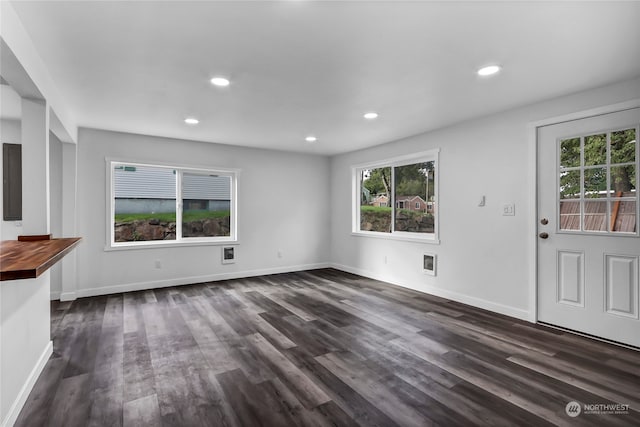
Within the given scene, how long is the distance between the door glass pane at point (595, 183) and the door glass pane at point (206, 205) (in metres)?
4.93

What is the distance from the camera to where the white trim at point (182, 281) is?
4.59 metres

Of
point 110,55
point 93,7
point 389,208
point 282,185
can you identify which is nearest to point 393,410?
point 93,7

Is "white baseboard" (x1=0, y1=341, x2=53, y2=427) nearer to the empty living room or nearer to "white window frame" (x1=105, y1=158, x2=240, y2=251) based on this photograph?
the empty living room

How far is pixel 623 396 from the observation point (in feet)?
6.98


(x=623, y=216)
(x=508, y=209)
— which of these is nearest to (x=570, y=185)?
(x=623, y=216)

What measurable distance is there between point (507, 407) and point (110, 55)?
3562mm

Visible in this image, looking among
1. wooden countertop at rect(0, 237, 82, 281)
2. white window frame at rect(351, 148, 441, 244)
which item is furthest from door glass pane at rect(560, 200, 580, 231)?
wooden countertop at rect(0, 237, 82, 281)

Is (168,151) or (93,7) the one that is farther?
(168,151)

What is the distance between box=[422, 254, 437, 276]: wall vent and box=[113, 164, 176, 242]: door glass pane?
12.9ft

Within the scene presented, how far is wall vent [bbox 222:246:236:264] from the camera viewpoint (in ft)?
18.3

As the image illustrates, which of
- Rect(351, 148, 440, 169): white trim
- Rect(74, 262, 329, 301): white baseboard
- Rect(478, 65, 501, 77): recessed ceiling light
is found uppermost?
Rect(478, 65, 501, 77): recessed ceiling light

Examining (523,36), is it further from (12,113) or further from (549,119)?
(12,113)

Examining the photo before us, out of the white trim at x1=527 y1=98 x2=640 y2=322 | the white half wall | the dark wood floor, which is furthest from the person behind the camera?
the white trim at x1=527 y1=98 x2=640 y2=322

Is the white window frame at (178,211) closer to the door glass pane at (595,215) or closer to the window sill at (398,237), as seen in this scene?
the window sill at (398,237)
